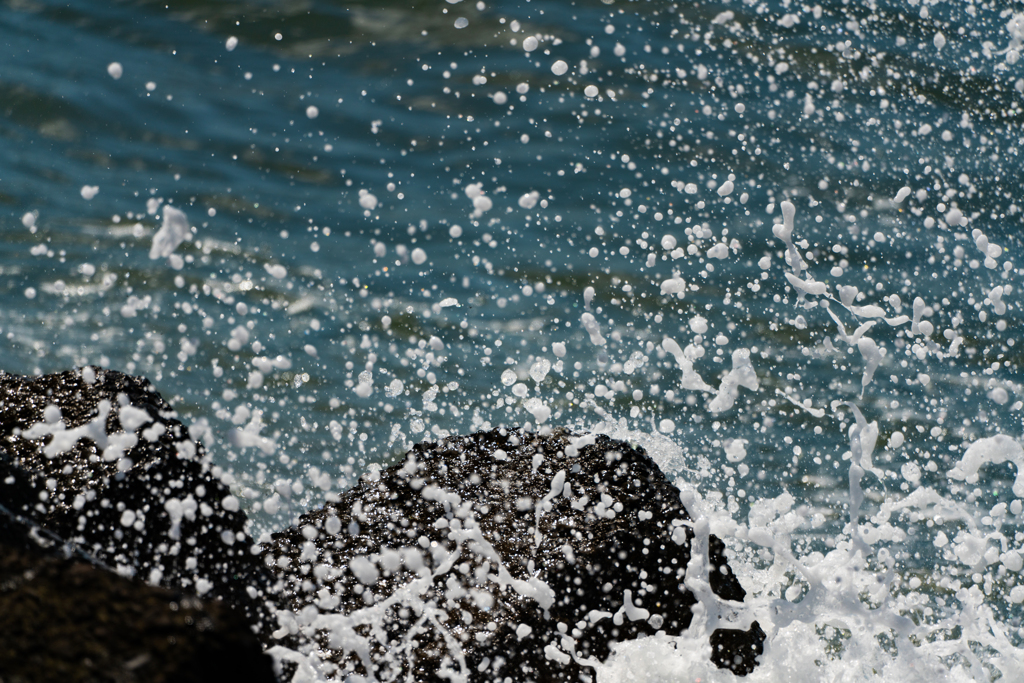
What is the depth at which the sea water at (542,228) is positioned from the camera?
721 cm

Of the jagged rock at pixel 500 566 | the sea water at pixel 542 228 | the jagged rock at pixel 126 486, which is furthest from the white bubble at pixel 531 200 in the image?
the jagged rock at pixel 126 486

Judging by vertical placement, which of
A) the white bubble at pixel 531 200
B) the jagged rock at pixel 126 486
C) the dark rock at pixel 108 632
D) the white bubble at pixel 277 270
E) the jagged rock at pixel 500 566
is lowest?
the white bubble at pixel 277 270

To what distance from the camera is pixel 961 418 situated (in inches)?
286

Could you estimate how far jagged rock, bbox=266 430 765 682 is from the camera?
321 centimetres

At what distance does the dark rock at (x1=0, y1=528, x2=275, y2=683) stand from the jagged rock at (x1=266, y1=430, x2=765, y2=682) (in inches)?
58.6

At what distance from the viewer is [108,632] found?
1703mm

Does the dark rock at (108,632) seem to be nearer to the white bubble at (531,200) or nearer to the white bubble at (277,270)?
→ the white bubble at (277,270)

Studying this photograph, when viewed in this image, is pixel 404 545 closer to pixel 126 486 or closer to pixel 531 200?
pixel 126 486

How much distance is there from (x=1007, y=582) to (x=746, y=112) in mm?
4934

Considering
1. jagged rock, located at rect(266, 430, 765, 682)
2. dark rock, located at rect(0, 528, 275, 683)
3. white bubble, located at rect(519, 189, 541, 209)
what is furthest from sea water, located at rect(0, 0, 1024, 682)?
dark rock, located at rect(0, 528, 275, 683)

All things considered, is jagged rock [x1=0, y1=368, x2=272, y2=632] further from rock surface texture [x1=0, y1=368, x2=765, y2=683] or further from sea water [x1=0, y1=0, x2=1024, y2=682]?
sea water [x1=0, y1=0, x2=1024, y2=682]

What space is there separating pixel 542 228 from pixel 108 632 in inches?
276

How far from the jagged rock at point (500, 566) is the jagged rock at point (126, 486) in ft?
0.74

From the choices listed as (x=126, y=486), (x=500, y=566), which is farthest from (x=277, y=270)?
(x=500, y=566)
